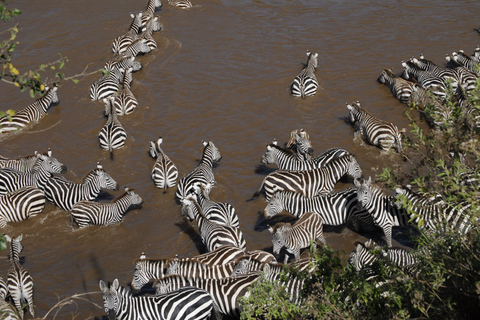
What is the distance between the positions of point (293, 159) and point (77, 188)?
13.8 feet

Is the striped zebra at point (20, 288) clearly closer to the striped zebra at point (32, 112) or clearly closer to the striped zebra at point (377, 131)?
the striped zebra at point (32, 112)

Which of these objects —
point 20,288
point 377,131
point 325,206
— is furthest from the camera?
point 377,131

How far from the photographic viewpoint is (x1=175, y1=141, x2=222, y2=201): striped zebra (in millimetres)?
10469

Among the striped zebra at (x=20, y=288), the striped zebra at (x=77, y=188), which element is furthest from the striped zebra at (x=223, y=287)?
the striped zebra at (x=77, y=188)

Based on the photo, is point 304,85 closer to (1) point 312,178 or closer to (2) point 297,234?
(1) point 312,178

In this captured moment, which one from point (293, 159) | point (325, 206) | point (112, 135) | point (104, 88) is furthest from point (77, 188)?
point (325, 206)

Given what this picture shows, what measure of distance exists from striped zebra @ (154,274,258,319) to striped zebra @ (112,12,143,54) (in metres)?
10.5

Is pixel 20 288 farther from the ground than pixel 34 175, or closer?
closer

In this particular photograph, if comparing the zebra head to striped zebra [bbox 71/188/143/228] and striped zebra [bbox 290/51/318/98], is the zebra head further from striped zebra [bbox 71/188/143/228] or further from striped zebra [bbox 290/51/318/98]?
striped zebra [bbox 290/51/318/98]

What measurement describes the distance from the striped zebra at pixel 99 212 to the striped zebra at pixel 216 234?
1600 millimetres

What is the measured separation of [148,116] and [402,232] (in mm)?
6976

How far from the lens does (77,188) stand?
10.6 m

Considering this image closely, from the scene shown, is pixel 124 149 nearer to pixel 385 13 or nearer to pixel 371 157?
pixel 371 157

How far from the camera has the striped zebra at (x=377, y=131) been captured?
11.6 metres
